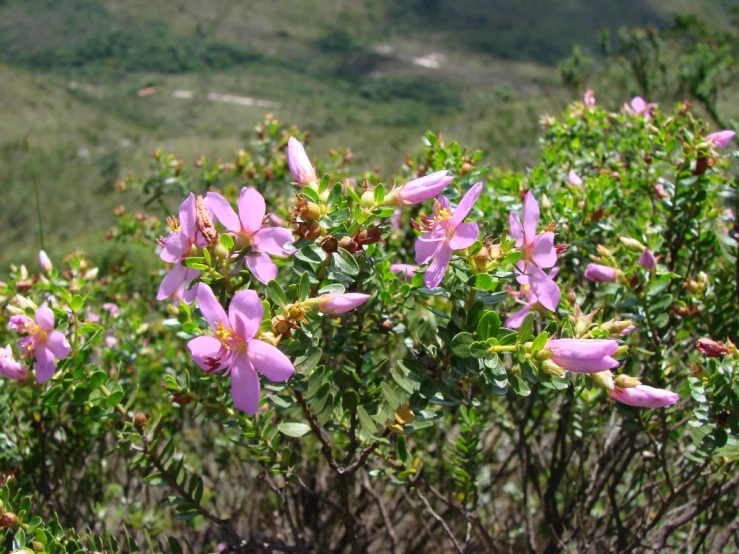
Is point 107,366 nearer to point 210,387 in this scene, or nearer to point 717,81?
point 210,387

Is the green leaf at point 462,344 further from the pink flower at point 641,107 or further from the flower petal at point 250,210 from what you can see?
the pink flower at point 641,107

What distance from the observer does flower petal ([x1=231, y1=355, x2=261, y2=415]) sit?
108 centimetres

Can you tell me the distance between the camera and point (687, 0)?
130500mm

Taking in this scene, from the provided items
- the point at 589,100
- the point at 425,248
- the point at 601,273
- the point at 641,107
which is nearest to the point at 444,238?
the point at 425,248

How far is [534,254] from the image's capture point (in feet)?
3.94

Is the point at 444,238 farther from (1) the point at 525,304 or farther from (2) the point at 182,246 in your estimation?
(2) the point at 182,246

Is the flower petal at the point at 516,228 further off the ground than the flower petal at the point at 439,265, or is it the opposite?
the flower petal at the point at 516,228

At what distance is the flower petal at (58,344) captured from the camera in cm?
137

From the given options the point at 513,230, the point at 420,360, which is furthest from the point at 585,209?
A: the point at 420,360

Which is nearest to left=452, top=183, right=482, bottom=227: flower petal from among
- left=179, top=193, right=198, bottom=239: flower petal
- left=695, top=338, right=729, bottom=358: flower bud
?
left=179, top=193, right=198, bottom=239: flower petal

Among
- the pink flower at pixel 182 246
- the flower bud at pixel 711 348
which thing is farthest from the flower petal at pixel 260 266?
the flower bud at pixel 711 348

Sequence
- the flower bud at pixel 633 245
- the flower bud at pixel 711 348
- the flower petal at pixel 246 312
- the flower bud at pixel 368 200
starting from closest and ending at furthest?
the flower petal at pixel 246 312
the flower bud at pixel 368 200
the flower bud at pixel 711 348
the flower bud at pixel 633 245

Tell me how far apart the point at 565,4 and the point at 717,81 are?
128 meters

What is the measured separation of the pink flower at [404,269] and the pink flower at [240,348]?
53 centimetres
